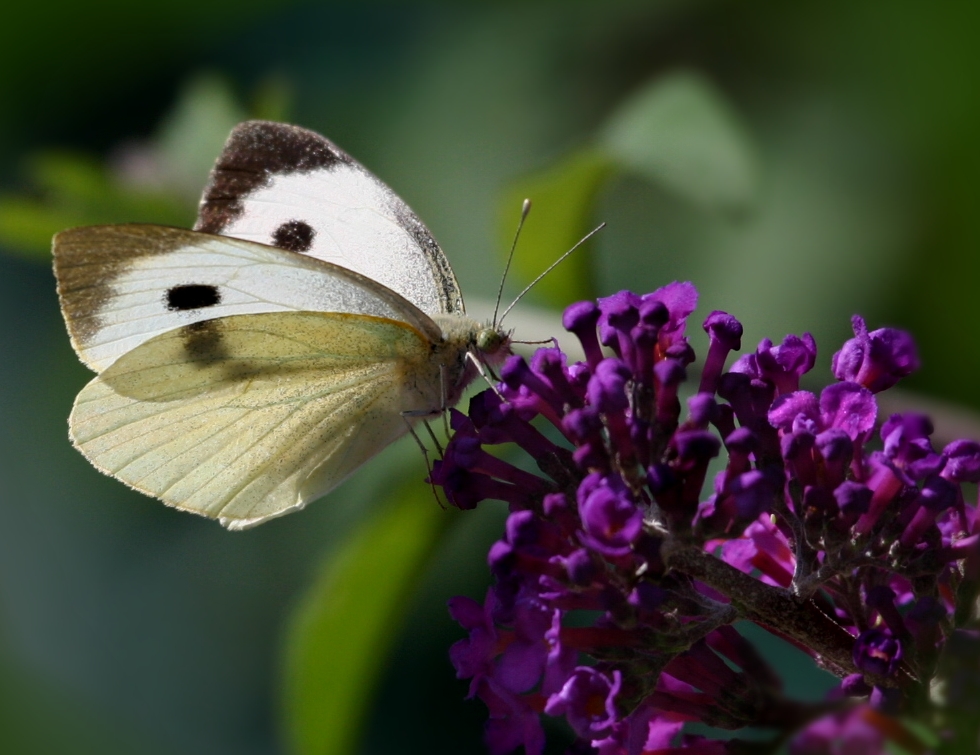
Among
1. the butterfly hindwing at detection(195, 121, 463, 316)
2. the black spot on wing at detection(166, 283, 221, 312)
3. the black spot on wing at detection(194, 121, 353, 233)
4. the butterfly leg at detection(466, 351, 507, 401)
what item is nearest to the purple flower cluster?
the butterfly leg at detection(466, 351, 507, 401)

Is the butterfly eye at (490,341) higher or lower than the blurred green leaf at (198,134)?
lower

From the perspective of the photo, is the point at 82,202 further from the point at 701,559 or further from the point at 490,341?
the point at 701,559

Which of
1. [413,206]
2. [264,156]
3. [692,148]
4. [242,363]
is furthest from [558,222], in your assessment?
[413,206]

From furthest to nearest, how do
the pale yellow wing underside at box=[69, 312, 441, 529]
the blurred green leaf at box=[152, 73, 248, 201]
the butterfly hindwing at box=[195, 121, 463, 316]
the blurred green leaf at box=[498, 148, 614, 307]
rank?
the blurred green leaf at box=[152, 73, 248, 201] < the blurred green leaf at box=[498, 148, 614, 307] < the butterfly hindwing at box=[195, 121, 463, 316] < the pale yellow wing underside at box=[69, 312, 441, 529]

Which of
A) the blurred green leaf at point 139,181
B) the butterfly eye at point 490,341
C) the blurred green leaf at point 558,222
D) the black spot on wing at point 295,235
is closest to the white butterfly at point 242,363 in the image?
the butterfly eye at point 490,341

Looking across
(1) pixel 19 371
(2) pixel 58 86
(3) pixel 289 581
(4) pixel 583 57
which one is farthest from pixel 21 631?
(4) pixel 583 57

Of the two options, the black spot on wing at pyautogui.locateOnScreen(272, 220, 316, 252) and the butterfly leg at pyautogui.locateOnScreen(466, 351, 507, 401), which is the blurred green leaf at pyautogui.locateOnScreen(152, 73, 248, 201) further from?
the butterfly leg at pyautogui.locateOnScreen(466, 351, 507, 401)

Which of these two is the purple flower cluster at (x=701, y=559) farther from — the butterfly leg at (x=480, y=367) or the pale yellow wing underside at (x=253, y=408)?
the pale yellow wing underside at (x=253, y=408)
